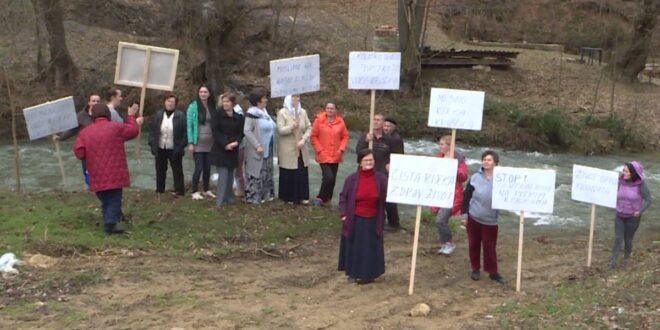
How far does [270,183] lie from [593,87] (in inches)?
756

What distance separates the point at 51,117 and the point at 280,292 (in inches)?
210

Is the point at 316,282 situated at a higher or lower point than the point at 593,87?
lower

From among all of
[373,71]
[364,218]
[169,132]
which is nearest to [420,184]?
[364,218]

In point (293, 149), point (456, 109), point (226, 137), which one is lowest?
point (293, 149)

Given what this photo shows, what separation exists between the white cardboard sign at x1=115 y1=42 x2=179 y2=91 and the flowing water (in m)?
3.52

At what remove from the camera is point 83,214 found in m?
10.3

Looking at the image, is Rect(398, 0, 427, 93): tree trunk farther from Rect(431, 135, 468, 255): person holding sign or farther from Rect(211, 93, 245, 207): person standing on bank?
Rect(431, 135, 468, 255): person holding sign

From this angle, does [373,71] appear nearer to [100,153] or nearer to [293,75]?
[293,75]

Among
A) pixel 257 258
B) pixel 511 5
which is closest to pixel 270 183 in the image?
pixel 257 258

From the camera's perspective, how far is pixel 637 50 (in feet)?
92.6

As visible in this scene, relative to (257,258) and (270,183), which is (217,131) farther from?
(257,258)

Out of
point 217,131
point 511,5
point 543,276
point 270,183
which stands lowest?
point 543,276

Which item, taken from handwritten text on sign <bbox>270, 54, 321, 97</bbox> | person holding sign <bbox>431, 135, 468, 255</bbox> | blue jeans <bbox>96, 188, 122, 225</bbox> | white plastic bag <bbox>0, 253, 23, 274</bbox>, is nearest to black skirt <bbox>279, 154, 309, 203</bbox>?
handwritten text on sign <bbox>270, 54, 321, 97</bbox>

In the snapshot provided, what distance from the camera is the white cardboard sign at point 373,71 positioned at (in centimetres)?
1127
